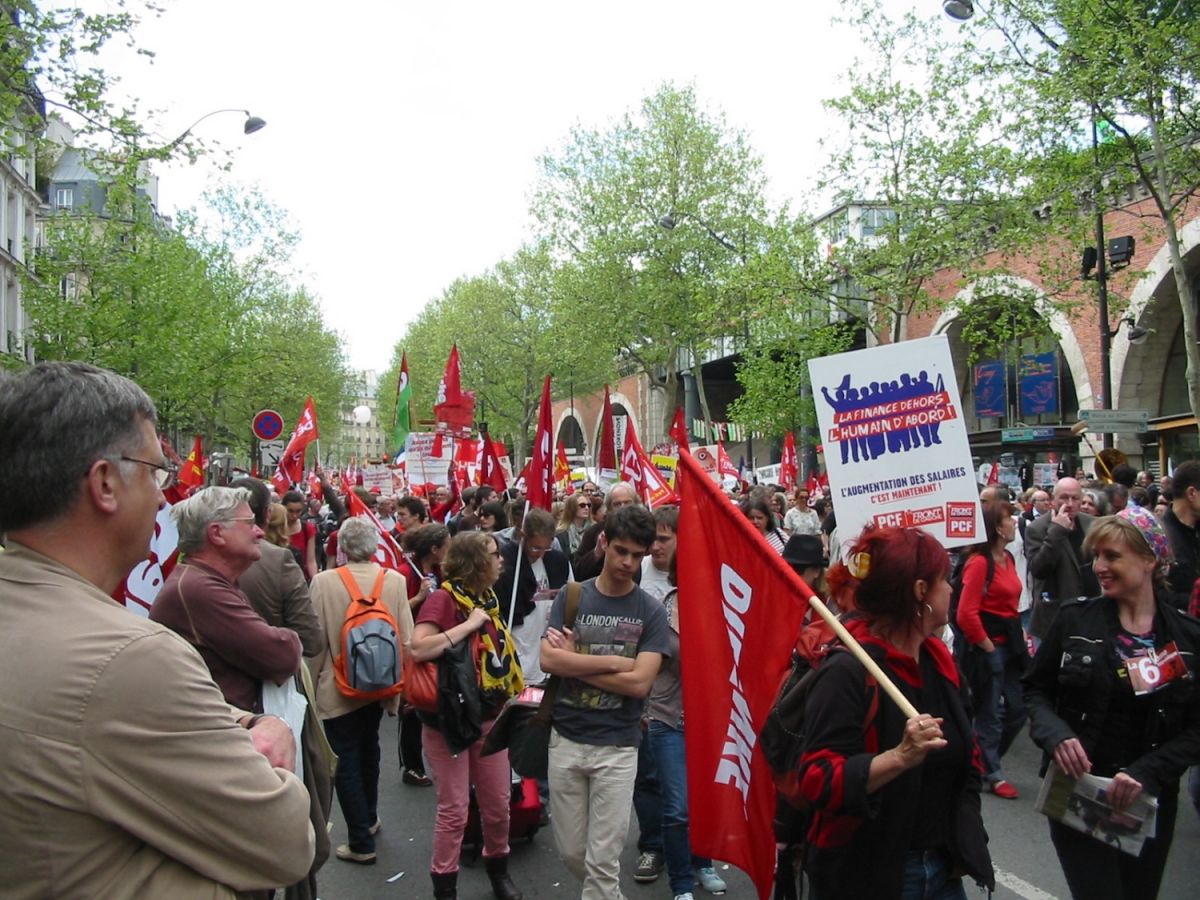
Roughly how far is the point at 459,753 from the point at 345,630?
1033 millimetres

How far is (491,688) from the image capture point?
477 centimetres

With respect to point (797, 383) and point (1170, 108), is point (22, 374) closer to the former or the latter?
point (1170, 108)

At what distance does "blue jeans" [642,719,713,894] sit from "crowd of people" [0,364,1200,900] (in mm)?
14

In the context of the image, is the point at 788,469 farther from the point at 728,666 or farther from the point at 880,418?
the point at 728,666

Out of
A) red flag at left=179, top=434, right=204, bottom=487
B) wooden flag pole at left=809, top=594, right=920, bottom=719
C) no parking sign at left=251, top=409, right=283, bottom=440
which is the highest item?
no parking sign at left=251, top=409, right=283, bottom=440

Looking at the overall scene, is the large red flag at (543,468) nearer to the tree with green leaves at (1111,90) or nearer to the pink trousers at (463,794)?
the pink trousers at (463,794)

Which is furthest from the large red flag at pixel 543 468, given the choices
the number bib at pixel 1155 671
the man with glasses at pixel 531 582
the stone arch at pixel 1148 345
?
the stone arch at pixel 1148 345

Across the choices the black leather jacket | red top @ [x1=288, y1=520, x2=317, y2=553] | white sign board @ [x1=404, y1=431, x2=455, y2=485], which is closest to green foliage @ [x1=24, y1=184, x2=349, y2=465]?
white sign board @ [x1=404, y1=431, x2=455, y2=485]

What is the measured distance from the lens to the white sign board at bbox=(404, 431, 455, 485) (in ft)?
47.9

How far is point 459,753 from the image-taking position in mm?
4742

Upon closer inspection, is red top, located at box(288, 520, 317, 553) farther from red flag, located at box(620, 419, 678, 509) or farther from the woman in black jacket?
the woman in black jacket

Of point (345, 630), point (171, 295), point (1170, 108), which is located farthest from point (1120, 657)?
point (171, 295)

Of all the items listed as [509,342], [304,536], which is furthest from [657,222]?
[304,536]

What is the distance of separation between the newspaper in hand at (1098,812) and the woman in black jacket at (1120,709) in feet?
0.17
